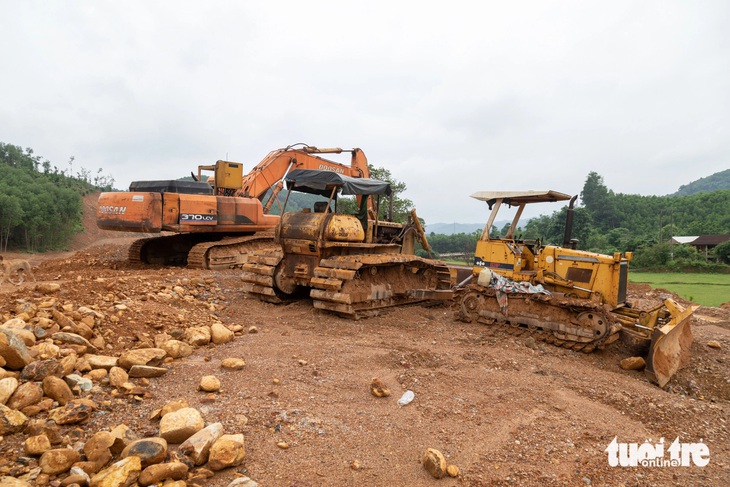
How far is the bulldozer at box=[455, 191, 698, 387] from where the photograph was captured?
5973 millimetres

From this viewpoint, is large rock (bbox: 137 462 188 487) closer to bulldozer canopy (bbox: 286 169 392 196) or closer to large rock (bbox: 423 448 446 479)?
large rock (bbox: 423 448 446 479)

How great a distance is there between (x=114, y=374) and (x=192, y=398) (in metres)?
0.76

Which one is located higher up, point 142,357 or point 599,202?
point 599,202

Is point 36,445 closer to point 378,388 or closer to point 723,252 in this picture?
point 378,388

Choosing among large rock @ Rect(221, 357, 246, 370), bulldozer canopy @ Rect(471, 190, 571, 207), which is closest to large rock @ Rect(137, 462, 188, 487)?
large rock @ Rect(221, 357, 246, 370)

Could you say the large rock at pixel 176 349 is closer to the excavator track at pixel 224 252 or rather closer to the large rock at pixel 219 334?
the large rock at pixel 219 334

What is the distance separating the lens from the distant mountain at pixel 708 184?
427ft

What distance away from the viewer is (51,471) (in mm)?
2559

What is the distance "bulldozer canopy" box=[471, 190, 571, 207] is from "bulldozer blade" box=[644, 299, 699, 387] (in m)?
2.50

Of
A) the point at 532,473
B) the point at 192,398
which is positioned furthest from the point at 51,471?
the point at 532,473

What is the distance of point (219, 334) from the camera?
559 cm

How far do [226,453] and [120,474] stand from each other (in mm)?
611

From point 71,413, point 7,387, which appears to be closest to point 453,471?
point 71,413

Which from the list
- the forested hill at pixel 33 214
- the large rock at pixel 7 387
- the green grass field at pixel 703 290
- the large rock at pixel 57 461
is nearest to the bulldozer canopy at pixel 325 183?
the large rock at pixel 7 387
